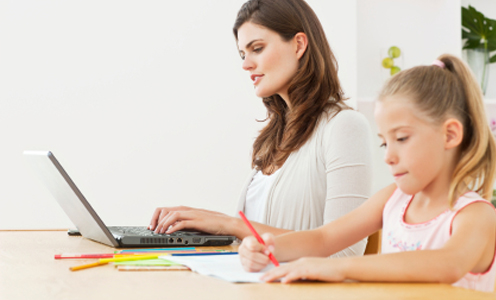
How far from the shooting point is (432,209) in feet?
3.13

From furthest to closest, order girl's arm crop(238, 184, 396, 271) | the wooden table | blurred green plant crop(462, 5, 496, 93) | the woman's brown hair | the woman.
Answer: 1. blurred green plant crop(462, 5, 496, 93)
2. the woman's brown hair
3. the woman
4. girl's arm crop(238, 184, 396, 271)
5. the wooden table

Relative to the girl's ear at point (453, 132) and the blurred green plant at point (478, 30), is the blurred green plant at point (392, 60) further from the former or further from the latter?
the girl's ear at point (453, 132)

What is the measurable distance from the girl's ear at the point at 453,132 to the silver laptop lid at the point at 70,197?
696mm

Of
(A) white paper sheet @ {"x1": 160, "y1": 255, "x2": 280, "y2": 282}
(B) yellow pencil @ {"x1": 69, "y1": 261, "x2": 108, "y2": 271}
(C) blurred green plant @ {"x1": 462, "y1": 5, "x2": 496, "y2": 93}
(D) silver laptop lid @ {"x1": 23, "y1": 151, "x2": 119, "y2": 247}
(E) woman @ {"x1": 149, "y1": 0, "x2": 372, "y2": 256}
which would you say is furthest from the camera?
(C) blurred green plant @ {"x1": 462, "y1": 5, "x2": 496, "y2": 93}

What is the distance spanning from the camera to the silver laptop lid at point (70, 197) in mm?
1095

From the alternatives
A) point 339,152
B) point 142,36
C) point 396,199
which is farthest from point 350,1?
point 396,199

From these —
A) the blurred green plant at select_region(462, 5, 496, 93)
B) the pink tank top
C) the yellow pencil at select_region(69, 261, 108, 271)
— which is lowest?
the yellow pencil at select_region(69, 261, 108, 271)

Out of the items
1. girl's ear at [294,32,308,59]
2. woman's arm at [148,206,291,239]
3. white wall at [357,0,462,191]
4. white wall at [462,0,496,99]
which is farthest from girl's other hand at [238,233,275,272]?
white wall at [462,0,496,99]

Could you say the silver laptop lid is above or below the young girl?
below

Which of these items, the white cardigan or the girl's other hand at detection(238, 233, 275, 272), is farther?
the white cardigan

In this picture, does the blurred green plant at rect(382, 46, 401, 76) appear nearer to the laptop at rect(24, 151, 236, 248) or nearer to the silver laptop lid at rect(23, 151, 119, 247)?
the laptop at rect(24, 151, 236, 248)

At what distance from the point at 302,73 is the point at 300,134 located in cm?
19

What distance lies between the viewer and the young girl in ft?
2.67

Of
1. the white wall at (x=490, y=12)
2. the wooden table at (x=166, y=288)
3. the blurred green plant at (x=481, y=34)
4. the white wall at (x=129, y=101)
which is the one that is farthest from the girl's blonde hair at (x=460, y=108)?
the white wall at (x=490, y=12)
